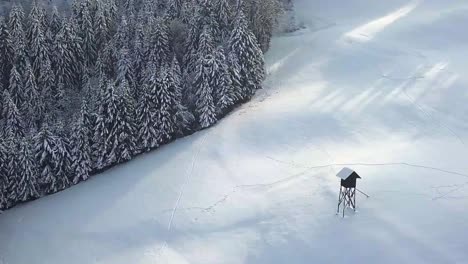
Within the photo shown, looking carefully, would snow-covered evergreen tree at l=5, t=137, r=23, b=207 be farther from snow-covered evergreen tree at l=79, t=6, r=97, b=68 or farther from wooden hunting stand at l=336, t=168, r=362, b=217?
wooden hunting stand at l=336, t=168, r=362, b=217

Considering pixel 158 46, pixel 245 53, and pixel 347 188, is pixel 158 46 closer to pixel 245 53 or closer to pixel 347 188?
pixel 245 53

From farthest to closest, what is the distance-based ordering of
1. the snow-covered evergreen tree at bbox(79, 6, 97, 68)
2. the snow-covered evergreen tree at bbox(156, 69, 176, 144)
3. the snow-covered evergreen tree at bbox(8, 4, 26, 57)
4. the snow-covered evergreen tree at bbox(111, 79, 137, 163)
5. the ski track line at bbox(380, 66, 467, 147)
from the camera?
the snow-covered evergreen tree at bbox(79, 6, 97, 68)
the snow-covered evergreen tree at bbox(8, 4, 26, 57)
the snow-covered evergreen tree at bbox(156, 69, 176, 144)
the snow-covered evergreen tree at bbox(111, 79, 137, 163)
the ski track line at bbox(380, 66, 467, 147)

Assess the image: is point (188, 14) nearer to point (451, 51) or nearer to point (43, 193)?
point (43, 193)

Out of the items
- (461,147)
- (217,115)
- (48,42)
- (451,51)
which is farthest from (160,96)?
(451,51)

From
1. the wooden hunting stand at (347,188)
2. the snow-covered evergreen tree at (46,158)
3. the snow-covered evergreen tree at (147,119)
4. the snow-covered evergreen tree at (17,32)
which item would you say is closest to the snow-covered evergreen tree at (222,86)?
the snow-covered evergreen tree at (147,119)

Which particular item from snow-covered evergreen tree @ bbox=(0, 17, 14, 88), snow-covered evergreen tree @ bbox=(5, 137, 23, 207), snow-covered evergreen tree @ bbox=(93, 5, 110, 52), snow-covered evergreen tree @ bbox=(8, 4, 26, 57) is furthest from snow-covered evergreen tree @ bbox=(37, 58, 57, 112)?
snow-covered evergreen tree @ bbox=(5, 137, 23, 207)

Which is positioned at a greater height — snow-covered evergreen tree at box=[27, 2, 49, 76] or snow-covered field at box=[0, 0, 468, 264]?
snow-covered evergreen tree at box=[27, 2, 49, 76]
